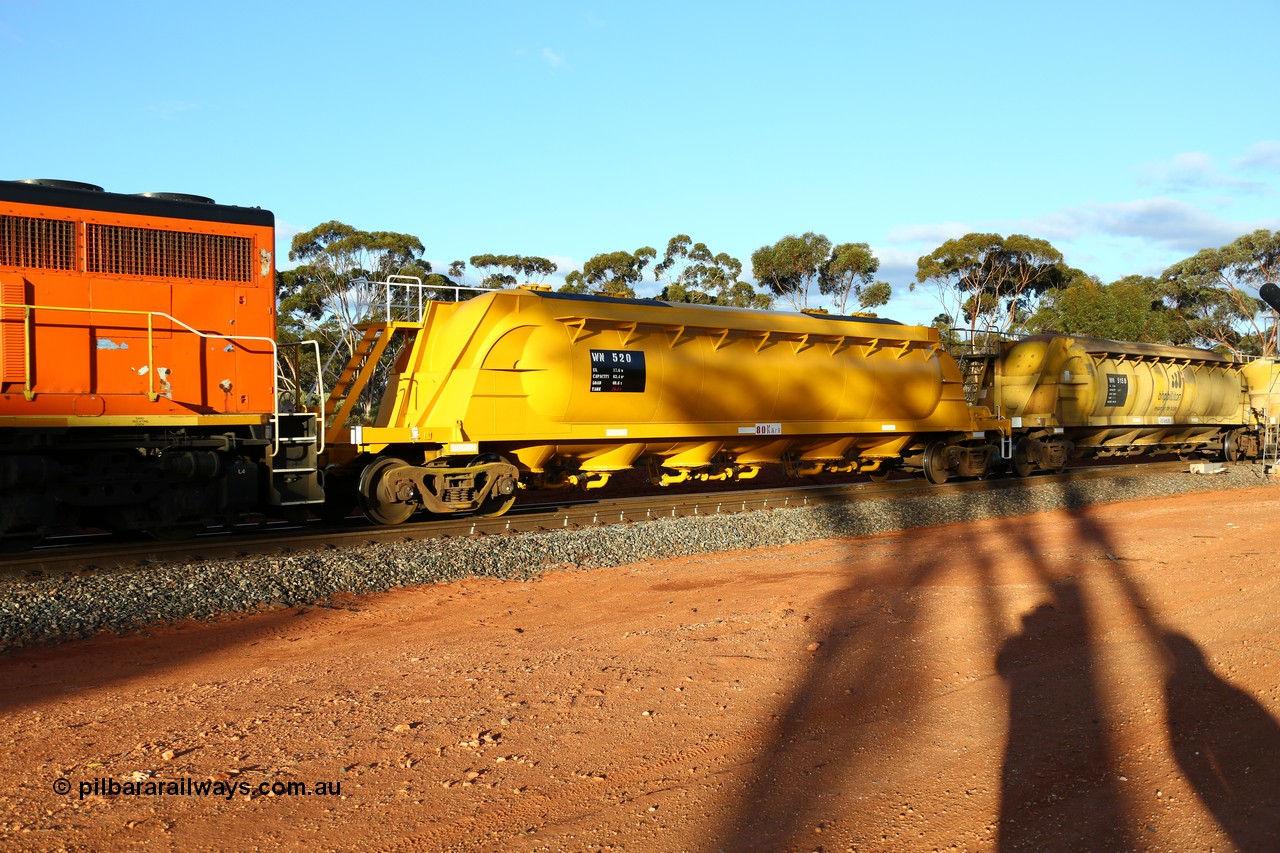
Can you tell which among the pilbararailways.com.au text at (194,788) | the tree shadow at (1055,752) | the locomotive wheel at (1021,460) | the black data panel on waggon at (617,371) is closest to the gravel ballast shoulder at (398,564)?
the black data panel on waggon at (617,371)

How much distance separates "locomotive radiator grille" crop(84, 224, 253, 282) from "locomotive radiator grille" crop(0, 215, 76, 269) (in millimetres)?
188

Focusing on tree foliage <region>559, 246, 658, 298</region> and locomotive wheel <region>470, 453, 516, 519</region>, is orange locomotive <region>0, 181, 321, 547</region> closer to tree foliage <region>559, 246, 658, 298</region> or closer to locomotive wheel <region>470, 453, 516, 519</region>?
locomotive wheel <region>470, 453, 516, 519</region>

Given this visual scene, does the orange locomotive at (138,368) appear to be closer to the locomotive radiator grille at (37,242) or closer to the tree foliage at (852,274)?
the locomotive radiator grille at (37,242)

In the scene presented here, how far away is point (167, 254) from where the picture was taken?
35.7 ft

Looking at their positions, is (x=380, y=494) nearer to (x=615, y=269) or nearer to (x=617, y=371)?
(x=617, y=371)

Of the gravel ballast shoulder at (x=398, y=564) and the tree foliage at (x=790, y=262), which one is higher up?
the tree foliage at (x=790, y=262)

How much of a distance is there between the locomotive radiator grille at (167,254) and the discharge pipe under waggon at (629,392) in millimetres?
2476

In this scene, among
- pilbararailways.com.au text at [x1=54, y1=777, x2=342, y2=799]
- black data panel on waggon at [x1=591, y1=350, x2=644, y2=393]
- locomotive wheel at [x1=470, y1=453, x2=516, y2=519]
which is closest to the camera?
pilbararailways.com.au text at [x1=54, y1=777, x2=342, y2=799]

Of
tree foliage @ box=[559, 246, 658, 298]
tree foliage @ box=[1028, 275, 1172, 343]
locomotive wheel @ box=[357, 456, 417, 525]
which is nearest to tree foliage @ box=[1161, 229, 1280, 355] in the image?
tree foliage @ box=[1028, 275, 1172, 343]

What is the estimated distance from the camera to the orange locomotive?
968cm

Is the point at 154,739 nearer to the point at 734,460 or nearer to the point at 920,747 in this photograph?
the point at 920,747

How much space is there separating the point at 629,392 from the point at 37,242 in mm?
7532

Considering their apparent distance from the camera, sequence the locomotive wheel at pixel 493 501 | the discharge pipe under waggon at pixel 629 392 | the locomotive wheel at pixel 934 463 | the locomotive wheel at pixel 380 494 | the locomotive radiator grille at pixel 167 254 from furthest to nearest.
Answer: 1. the locomotive wheel at pixel 934 463
2. the locomotive wheel at pixel 493 501
3. the discharge pipe under waggon at pixel 629 392
4. the locomotive wheel at pixel 380 494
5. the locomotive radiator grille at pixel 167 254

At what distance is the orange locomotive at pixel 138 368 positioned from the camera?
9.68 meters
